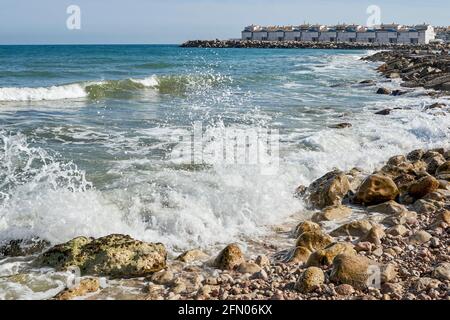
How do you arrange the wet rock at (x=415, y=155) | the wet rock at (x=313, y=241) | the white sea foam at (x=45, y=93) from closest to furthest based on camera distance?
1. the wet rock at (x=313, y=241)
2. the wet rock at (x=415, y=155)
3. the white sea foam at (x=45, y=93)

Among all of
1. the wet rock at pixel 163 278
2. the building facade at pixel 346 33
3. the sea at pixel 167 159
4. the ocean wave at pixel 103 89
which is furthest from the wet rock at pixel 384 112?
the building facade at pixel 346 33

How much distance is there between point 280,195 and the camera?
727 centimetres

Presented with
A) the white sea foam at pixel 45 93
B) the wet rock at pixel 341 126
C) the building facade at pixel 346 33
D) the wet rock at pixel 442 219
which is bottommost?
the wet rock at pixel 442 219

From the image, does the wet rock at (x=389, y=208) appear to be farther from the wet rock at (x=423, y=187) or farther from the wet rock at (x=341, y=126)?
the wet rock at (x=341, y=126)

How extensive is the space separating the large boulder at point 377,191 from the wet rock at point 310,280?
291 centimetres

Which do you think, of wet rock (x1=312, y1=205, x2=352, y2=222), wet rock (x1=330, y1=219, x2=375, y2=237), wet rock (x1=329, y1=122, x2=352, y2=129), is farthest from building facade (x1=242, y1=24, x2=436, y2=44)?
wet rock (x1=330, y1=219, x2=375, y2=237)

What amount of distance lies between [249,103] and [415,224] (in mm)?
11891

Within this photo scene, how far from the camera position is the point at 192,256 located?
5.22m

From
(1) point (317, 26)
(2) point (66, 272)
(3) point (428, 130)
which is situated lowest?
(2) point (66, 272)

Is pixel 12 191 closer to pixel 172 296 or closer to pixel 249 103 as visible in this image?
pixel 172 296

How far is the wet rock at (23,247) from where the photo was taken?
5.33m

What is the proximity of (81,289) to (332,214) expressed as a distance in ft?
11.5
